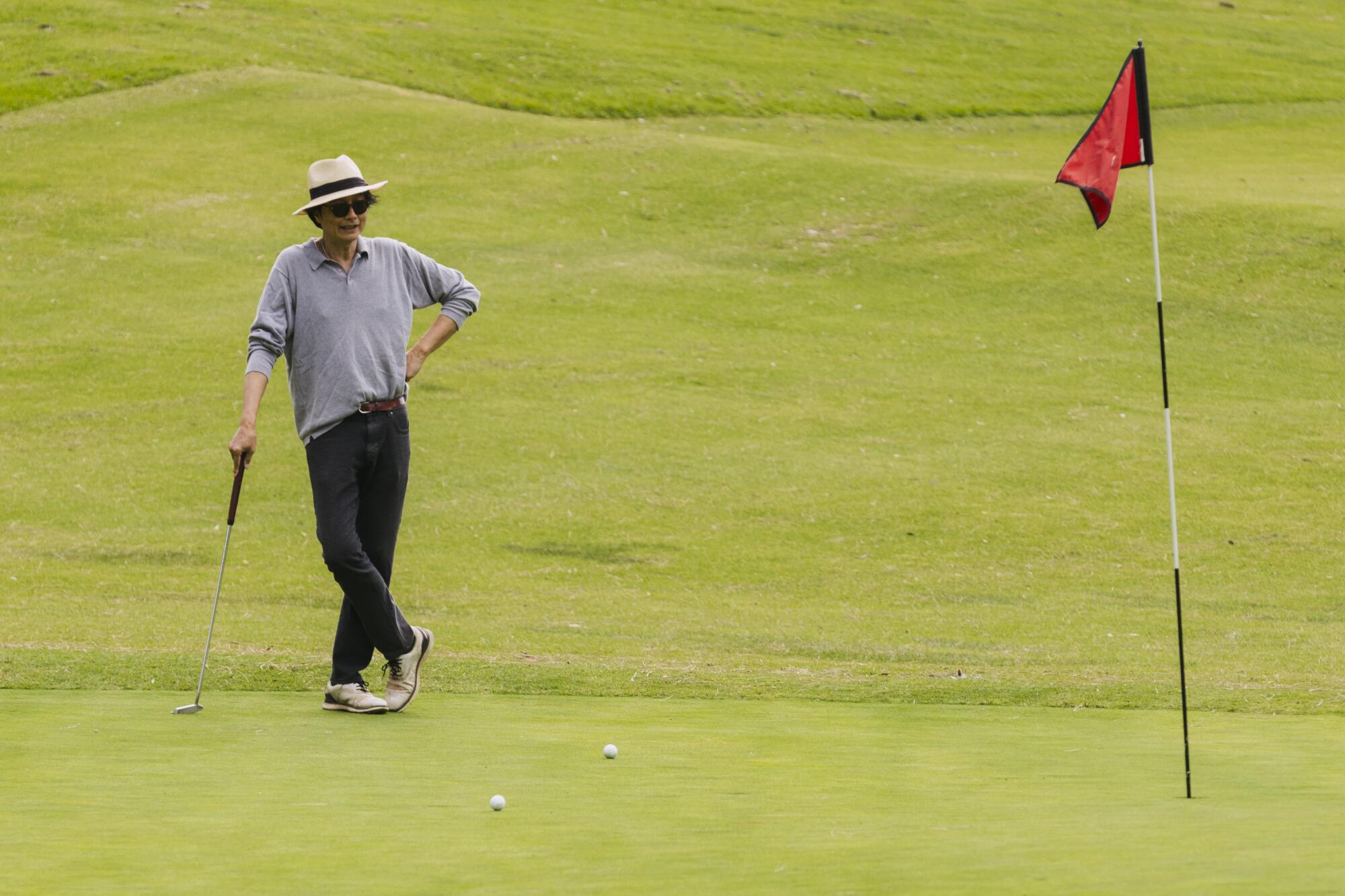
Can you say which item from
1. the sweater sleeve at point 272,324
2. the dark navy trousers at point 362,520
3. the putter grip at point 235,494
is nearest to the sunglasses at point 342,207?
the sweater sleeve at point 272,324

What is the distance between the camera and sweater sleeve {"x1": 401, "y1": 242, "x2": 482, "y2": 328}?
7.83 meters

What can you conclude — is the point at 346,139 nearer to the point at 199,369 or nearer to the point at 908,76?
the point at 199,369

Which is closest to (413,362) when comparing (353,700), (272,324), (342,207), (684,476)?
(272,324)

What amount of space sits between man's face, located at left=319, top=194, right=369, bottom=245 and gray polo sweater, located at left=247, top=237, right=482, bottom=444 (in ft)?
0.29

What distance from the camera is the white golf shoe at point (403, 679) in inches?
294

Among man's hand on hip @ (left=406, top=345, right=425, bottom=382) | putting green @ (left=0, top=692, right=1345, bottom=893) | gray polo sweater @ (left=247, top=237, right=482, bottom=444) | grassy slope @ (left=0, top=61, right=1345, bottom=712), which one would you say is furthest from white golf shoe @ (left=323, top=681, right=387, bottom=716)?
man's hand on hip @ (left=406, top=345, right=425, bottom=382)

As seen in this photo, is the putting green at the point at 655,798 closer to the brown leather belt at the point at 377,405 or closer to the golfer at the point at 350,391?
the golfer at the point at 350,391

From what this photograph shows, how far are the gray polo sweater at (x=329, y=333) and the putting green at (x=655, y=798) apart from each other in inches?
53.1

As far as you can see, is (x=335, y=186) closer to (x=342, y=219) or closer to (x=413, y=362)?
(x=342, y=219)

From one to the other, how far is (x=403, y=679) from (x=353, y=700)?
10.2 inches

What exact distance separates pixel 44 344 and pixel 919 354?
10768 millimetres

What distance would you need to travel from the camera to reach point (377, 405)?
750 centimetres

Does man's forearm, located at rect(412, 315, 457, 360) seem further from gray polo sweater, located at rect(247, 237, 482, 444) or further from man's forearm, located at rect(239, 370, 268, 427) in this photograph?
man's forearm, located at rect(239, 370, 268, 427)

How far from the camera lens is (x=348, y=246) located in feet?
24.8
